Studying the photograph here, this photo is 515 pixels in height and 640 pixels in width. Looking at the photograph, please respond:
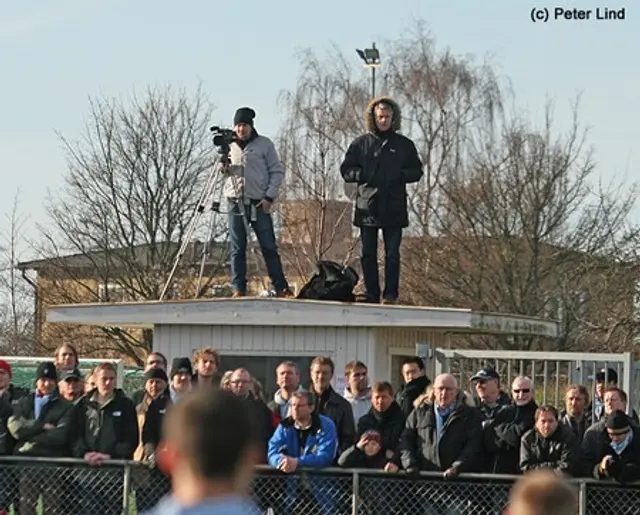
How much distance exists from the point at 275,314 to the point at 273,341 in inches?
14.0

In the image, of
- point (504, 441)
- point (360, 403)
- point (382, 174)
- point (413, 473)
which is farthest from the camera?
point (382, 174)

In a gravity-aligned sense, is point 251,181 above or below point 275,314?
above

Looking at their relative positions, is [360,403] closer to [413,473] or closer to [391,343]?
[413,473]

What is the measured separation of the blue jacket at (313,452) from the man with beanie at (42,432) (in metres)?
1.60

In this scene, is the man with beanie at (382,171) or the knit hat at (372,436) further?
the man with beanie at (382,171)

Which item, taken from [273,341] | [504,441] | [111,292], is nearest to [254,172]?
[273,341]

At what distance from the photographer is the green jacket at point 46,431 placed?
38.5 ft

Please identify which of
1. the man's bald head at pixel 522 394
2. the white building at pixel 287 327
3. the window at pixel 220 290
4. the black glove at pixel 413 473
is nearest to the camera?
the black glove at pixel 413 473

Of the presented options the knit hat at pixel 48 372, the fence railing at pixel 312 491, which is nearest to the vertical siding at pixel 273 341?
the knit hat at pixel 48 372

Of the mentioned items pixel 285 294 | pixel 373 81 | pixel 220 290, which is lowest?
pixel 285 294

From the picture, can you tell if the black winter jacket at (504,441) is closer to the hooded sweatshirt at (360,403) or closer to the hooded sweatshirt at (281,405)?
the hooded sweatshirt at (360,403)

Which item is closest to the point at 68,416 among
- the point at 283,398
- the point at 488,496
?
the point at 283,398

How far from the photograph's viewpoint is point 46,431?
11766 millimetres

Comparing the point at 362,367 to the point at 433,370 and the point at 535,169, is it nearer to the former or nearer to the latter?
the point at 433,370
